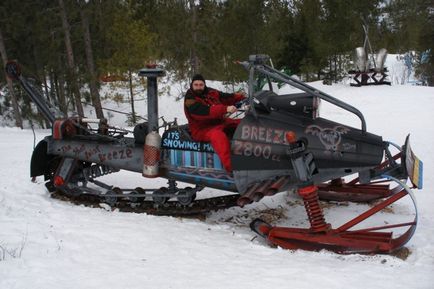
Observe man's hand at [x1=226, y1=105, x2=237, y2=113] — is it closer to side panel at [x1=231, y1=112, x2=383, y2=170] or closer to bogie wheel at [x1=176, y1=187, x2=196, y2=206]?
side panel at [x1=231, y1=112, x2=383, y2=170]

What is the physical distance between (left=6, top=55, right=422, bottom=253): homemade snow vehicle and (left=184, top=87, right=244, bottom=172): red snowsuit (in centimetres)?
12

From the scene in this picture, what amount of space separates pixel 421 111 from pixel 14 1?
656 inches

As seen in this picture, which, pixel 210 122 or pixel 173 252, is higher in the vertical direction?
pixel 210 122

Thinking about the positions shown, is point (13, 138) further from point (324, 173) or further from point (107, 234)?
point (324, 173)

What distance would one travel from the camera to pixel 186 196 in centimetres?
579

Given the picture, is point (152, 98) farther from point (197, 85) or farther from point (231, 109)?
point (231, 109)

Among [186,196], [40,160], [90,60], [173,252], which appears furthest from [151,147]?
[90,60]

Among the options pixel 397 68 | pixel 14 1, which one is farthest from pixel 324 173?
pixel 397 68

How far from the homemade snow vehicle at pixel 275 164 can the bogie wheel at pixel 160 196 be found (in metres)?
0.01

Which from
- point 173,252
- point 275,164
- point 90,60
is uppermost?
point 90,60

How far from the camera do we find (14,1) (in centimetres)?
1870

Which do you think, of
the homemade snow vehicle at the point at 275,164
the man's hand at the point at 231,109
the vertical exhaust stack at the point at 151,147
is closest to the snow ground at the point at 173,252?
the homemade snow vehicle at the point at 275,164

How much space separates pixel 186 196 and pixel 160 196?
0.38 metres

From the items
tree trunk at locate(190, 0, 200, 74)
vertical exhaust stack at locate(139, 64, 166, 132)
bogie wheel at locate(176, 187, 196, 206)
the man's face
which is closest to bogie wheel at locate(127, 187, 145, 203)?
bogie wheel at locate(176, 187, 196, 206)
